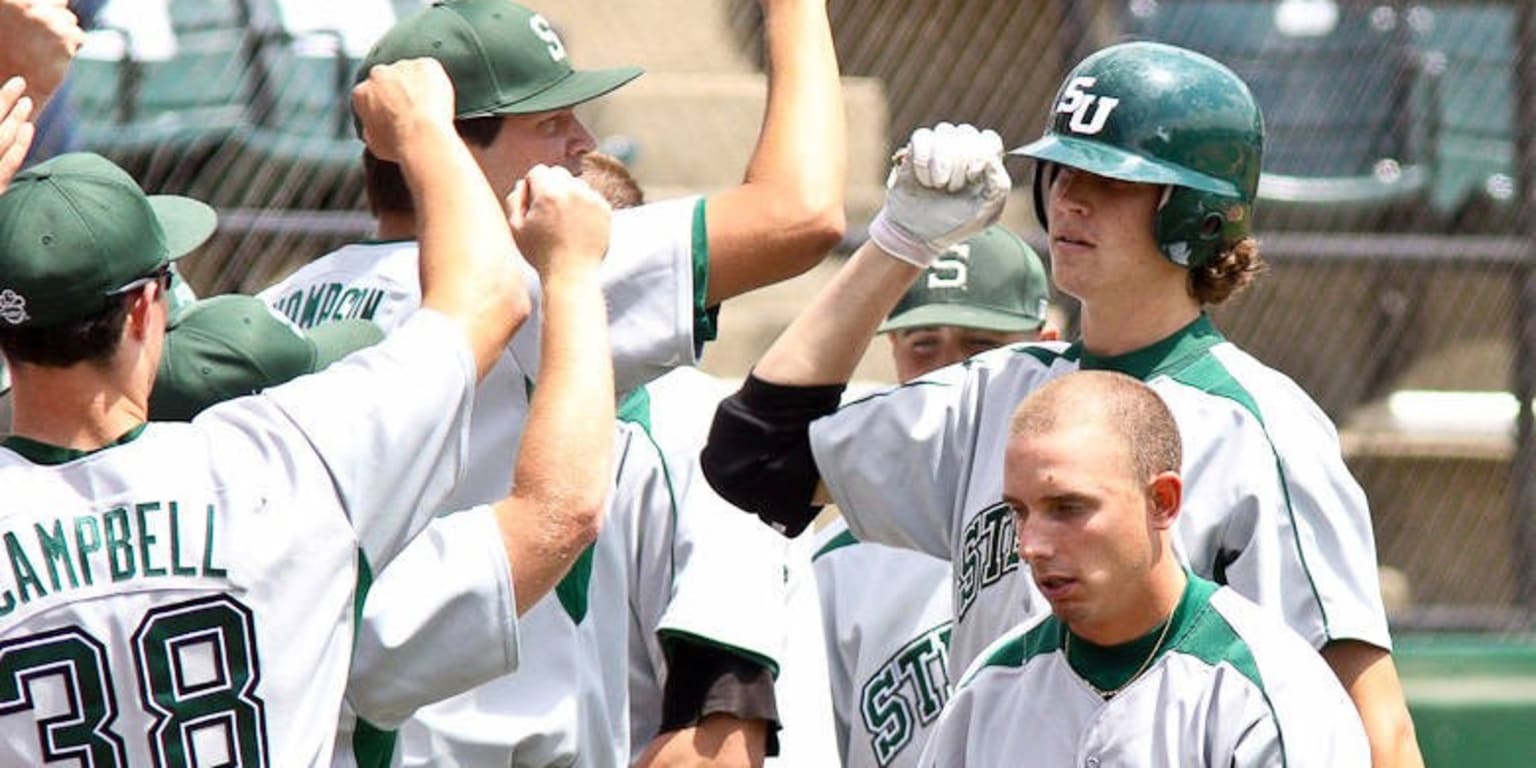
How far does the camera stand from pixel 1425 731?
279 inches

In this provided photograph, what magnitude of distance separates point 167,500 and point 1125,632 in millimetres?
1236

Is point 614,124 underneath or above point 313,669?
underneath

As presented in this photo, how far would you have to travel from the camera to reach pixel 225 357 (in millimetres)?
3607

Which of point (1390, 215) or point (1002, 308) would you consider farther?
point (1390, 215)

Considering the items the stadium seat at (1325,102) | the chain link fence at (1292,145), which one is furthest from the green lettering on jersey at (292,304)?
the stadium seat at (1325,102)

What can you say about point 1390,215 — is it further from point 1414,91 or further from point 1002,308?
point 1002,308

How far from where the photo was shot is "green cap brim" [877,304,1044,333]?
5281 mm

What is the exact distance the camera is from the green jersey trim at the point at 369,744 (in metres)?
3.46

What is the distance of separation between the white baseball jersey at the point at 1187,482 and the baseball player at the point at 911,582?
878mm

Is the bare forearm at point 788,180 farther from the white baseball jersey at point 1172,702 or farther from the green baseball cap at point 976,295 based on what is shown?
the green baseball cap at point 976,295

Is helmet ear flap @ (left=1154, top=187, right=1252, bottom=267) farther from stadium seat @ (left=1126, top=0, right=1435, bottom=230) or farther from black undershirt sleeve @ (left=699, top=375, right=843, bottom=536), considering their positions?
stadium seat @ (left=1126, top=0, right=1435, bottom=230)

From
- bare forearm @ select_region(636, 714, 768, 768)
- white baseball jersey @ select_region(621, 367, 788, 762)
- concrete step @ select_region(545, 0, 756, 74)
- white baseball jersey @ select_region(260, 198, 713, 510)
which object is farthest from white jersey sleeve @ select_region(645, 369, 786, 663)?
concrete step @ select_region(545, 0, 756, 74)

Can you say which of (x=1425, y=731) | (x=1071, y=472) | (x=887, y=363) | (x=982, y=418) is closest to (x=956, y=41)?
(x=887, y=363)

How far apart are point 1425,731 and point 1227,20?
284cm
